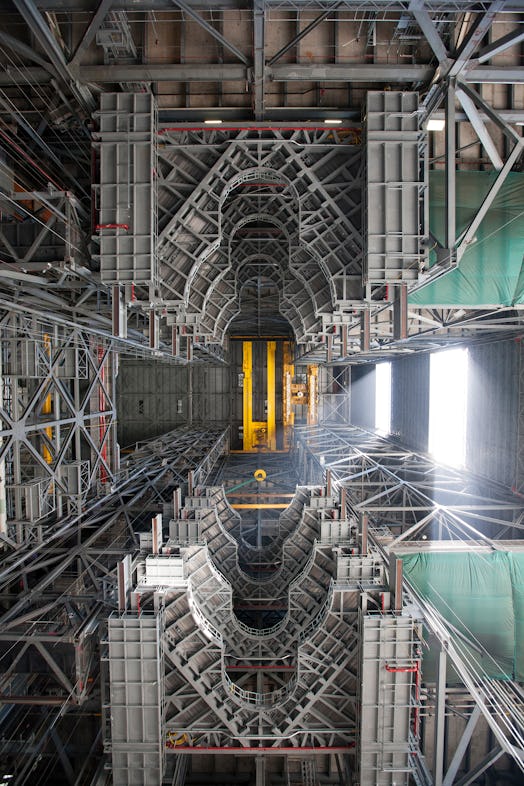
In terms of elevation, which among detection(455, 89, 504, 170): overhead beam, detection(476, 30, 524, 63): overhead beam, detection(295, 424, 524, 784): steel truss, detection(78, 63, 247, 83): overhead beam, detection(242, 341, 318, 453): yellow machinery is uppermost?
detection(78, 63, 247, 83): overhead beam

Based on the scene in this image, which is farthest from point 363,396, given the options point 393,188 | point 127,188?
point 127,188

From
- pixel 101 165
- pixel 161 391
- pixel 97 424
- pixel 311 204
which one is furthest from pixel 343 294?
pixel 161 391

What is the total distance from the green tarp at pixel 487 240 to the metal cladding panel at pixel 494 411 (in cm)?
397

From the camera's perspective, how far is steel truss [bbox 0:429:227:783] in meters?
9.29

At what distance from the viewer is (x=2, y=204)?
1014 centimetres

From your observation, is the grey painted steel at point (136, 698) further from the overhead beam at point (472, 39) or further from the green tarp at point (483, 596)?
the overhead beam at point (472, 39)

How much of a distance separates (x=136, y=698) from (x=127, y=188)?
11014 millimetres

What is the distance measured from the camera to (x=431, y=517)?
14156mm

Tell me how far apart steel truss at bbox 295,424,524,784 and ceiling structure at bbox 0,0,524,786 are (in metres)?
0.16

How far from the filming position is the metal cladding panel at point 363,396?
121ft

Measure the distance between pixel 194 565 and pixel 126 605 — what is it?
9.34ft

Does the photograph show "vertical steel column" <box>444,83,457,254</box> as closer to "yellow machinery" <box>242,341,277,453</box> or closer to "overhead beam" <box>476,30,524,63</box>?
"overhead beam" <box>476,30,524,63</box>

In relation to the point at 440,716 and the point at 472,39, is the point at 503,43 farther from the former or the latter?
the point at 440,716

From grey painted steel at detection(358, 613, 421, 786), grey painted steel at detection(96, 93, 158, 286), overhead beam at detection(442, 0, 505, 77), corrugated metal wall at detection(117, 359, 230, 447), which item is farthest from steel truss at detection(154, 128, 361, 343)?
corrugated metal wall at detection(117, 359, 230, 447)
